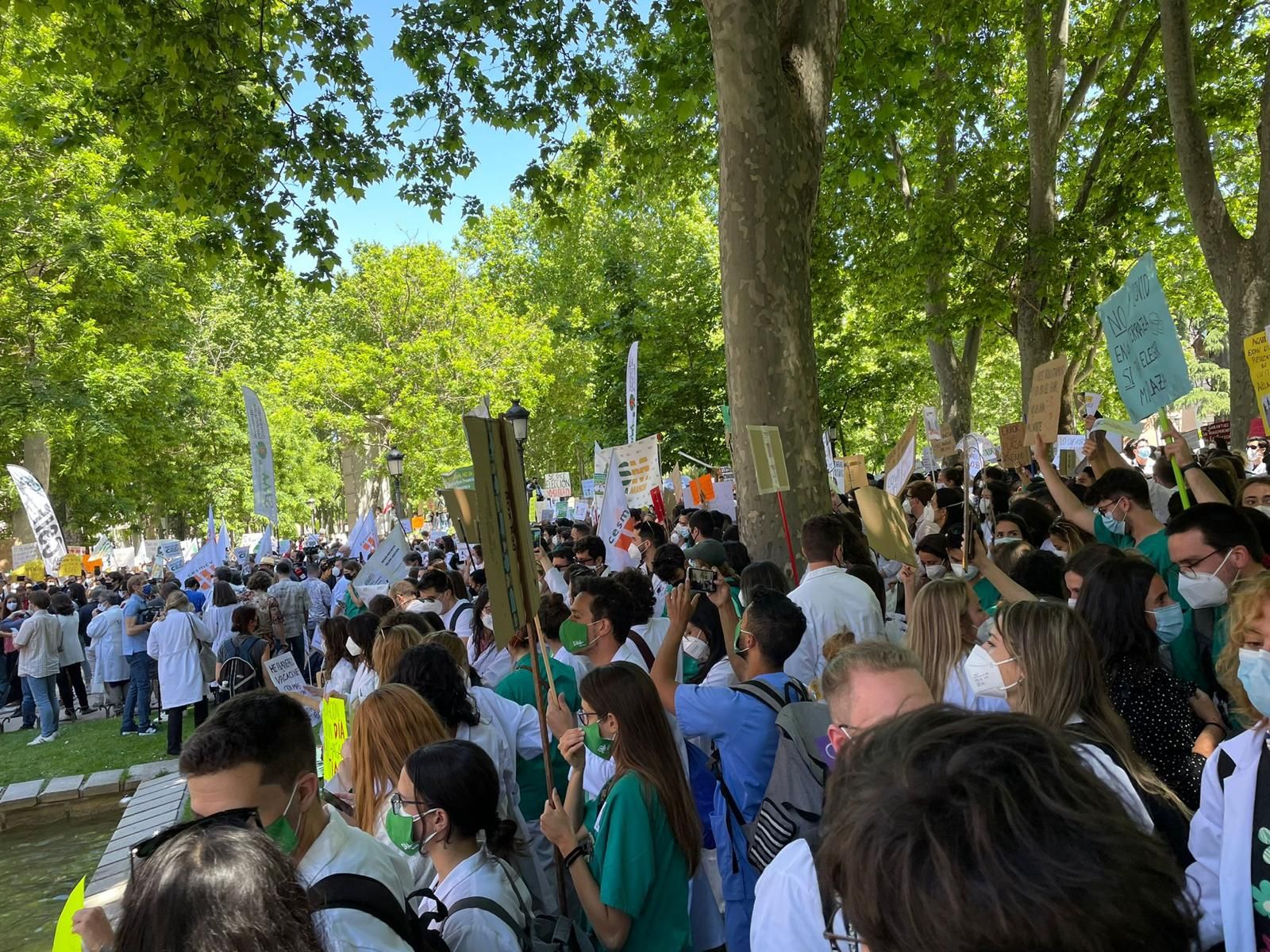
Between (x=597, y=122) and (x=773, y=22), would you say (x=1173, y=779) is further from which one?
(x=597, y=122)

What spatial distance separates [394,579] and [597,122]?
6.69 meters

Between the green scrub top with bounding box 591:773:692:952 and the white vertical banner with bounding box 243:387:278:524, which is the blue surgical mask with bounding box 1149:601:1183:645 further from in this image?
the white vertical banner with bounding box 243:387:278:524

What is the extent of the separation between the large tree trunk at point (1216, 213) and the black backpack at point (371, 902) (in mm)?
11501

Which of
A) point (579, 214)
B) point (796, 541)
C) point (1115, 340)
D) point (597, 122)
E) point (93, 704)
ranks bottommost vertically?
point (93, 704)

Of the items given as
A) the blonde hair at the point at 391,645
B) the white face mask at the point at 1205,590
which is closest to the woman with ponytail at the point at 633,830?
the blonde hair at the point at 391,645

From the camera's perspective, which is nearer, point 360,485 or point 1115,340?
point 1115,340

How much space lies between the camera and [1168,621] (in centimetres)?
369

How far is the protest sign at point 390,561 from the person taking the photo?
27.8ft

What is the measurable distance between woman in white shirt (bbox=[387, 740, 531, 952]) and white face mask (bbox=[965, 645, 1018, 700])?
150 centimetres

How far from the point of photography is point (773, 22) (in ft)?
25.5

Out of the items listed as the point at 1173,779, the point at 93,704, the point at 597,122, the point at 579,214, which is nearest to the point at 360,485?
the point at 579,214

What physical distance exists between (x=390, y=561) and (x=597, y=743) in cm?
578

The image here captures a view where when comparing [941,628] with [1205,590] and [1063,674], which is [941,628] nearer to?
[1063,674]

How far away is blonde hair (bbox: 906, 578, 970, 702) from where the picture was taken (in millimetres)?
3498
